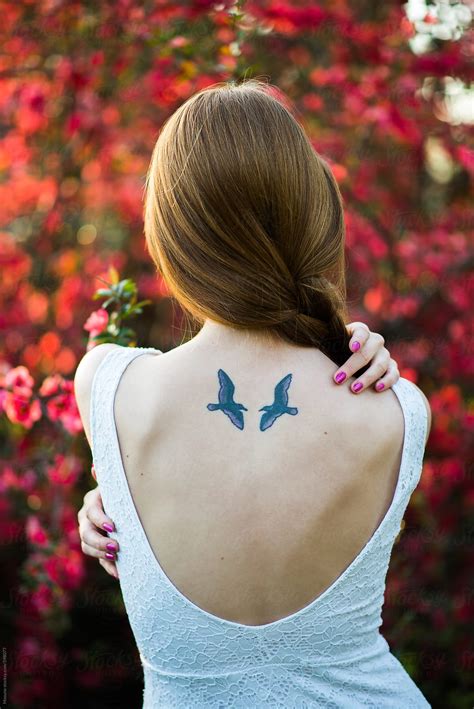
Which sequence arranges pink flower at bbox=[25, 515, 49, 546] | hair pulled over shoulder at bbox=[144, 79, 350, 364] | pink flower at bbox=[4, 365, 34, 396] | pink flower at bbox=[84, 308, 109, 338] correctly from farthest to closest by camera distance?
1. pink flower at bbox=[25, 515, 49, 546]
2. pink flower at bbox=[4, 365, 34, 396]
3. pink flower at bbox=[84, 308, 109, 338]
4. hair pulled over shoulder at bbox=[144, 79, 350, 364]

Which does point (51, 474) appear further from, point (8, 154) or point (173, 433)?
point (8, 154)

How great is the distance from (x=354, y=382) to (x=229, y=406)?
21 centimetres

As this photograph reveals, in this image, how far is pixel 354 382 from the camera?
1.28 metres

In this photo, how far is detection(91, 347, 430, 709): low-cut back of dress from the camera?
4.21 feet

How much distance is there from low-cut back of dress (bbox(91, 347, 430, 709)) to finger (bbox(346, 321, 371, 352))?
4.0 inches

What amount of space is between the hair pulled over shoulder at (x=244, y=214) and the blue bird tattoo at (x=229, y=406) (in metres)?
0.11

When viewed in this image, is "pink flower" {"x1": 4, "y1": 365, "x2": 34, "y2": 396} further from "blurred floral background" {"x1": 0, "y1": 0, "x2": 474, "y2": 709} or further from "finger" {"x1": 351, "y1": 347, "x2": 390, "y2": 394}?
"finger" {"x1": 351, "y1": 347, "x2": 390, "y2": 394}

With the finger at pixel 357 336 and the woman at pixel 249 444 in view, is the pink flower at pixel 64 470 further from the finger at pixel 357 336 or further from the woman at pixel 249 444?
the finger at pixel 357 336

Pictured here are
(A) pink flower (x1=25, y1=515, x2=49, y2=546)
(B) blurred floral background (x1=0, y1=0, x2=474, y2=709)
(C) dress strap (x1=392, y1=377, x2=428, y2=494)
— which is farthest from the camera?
(B) blurred floral background (x1=0, y1=0, x2=474, y2=709)


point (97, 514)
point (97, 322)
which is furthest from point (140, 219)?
point (97, 514)

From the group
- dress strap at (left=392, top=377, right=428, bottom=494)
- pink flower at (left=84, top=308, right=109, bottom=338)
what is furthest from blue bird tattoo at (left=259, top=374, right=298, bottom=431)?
pink flower at (left=84, top=308, right=109, bottom=338)

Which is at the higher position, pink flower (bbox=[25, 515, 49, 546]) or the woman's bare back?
the woman's bare back

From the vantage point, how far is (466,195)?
4320 mm

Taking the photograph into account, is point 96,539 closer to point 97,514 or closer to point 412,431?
point 97,514
